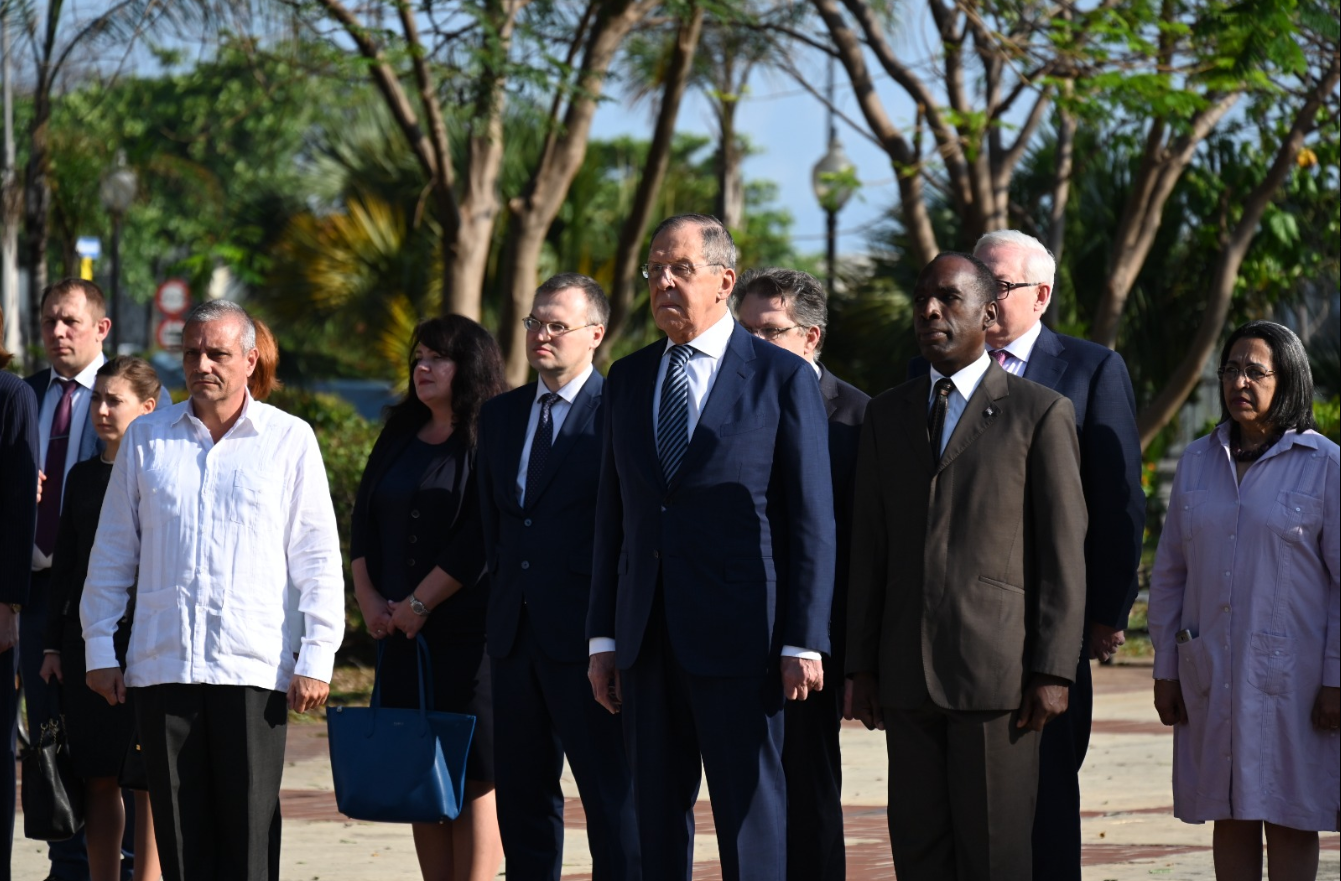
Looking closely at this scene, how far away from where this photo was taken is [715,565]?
5008mm

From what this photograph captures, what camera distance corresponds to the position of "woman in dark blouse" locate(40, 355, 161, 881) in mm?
6207

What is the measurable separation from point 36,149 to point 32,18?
186 inches

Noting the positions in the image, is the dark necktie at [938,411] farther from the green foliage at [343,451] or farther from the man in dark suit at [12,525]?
the green foliage at [343,451]

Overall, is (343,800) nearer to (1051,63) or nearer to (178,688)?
(178,688)

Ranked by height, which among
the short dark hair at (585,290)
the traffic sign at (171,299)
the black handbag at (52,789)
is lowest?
the black handbag at (52,789)

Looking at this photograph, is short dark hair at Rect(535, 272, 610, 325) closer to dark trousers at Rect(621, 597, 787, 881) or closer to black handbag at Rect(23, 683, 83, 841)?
dark trousers at Rect(621, 597, 787, 881)

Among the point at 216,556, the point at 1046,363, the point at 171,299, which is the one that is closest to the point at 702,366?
the point at 1046,363

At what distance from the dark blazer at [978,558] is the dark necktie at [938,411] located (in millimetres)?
22

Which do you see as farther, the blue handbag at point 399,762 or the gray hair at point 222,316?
the blue handbag at point 399,762

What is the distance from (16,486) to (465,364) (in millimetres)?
1617

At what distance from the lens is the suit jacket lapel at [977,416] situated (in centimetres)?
488

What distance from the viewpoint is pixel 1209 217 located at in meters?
15.7

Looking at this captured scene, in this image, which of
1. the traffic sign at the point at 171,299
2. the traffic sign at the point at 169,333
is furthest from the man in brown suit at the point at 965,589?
the traffic sign at the point at 171,299

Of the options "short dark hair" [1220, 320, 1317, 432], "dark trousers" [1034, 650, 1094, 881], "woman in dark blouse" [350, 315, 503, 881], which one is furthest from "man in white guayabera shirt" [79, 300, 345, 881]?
"short dark hair" [1220, 320, 1317, 432]
